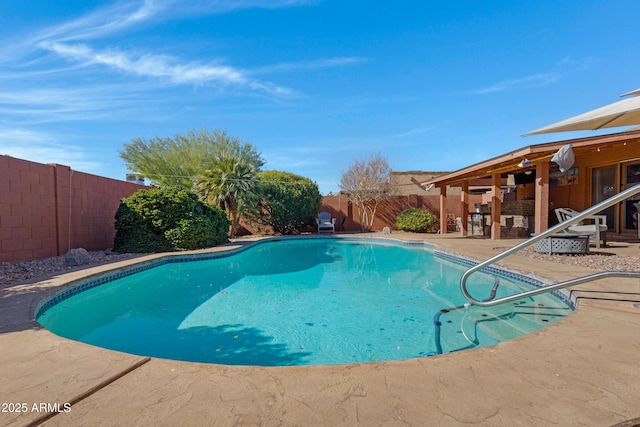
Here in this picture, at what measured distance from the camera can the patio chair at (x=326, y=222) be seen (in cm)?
1612

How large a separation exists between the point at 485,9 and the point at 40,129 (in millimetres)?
16020

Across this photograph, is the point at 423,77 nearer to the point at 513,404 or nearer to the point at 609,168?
the point at 609,168

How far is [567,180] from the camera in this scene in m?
11.4

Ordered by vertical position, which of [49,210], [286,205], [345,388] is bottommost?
[345,388]

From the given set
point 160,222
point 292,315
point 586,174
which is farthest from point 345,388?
point 586,174

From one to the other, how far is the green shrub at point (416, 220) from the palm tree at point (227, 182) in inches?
314

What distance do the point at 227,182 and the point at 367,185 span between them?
7841mm

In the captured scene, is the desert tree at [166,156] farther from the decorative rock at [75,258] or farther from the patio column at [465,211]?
the patio column at [465,211]

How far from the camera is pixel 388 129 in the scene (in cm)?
1703

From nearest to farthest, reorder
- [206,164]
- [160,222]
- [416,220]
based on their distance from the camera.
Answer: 1. [160,222]
2. [206,164]
3. [416,220]

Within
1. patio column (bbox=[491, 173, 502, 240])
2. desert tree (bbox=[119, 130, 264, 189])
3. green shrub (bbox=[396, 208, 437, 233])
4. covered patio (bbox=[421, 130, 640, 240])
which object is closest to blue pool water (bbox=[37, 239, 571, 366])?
covered patio (bbox=[421, 130, 640, 240])

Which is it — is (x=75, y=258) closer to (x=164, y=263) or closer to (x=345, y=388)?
(x=164, y=263)

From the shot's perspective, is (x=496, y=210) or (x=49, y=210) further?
(x=496, y=210)

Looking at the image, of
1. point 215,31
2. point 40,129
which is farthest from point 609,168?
point 40,129
